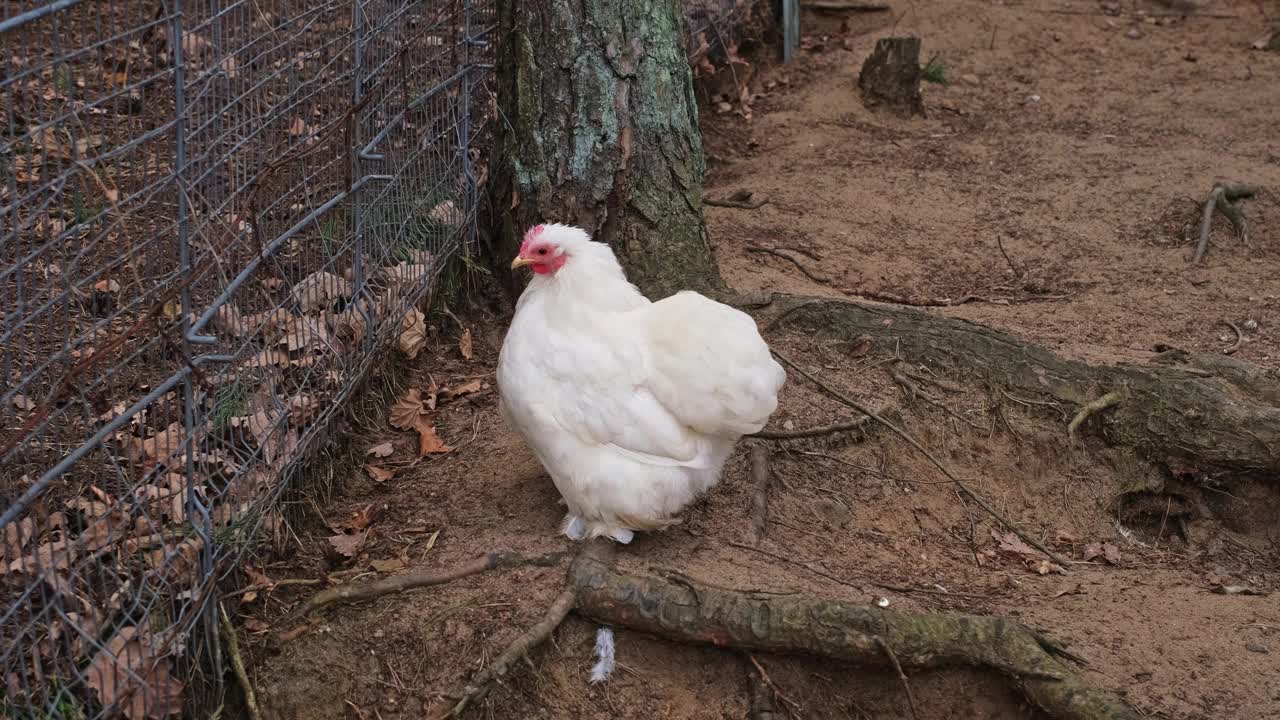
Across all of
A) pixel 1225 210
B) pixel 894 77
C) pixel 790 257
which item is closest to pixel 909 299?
pixel 790 257

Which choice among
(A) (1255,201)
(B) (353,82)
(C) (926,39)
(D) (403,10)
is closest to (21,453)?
(B) (353,82)

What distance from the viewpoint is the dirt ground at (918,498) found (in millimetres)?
3631

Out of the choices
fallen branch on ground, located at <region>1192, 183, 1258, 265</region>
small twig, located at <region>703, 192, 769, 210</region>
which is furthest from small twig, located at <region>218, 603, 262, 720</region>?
fallen branch on ground, located at <region>1192, 183, 1258, 265</region>

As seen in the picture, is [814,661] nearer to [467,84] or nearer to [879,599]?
[879,599]

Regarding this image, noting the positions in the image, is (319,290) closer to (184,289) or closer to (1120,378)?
(184,289)

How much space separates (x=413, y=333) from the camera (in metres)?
5.03

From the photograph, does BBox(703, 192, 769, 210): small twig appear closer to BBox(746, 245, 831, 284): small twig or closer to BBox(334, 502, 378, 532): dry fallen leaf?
BBox(746, 245, 831, 284): small twig

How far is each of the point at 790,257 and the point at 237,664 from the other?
352 centimetres

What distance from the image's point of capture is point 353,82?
13.9 feet

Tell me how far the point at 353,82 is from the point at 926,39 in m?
6.70

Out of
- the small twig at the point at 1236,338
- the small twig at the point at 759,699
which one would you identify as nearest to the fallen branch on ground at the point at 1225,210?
the small twig at the point at 1236,338

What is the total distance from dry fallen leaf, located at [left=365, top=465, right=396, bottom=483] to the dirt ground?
3cm

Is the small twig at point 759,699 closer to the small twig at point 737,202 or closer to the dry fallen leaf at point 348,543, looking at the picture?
the dry fallen leaf at point 348,543

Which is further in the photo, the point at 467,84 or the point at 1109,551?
the point at 467,84
